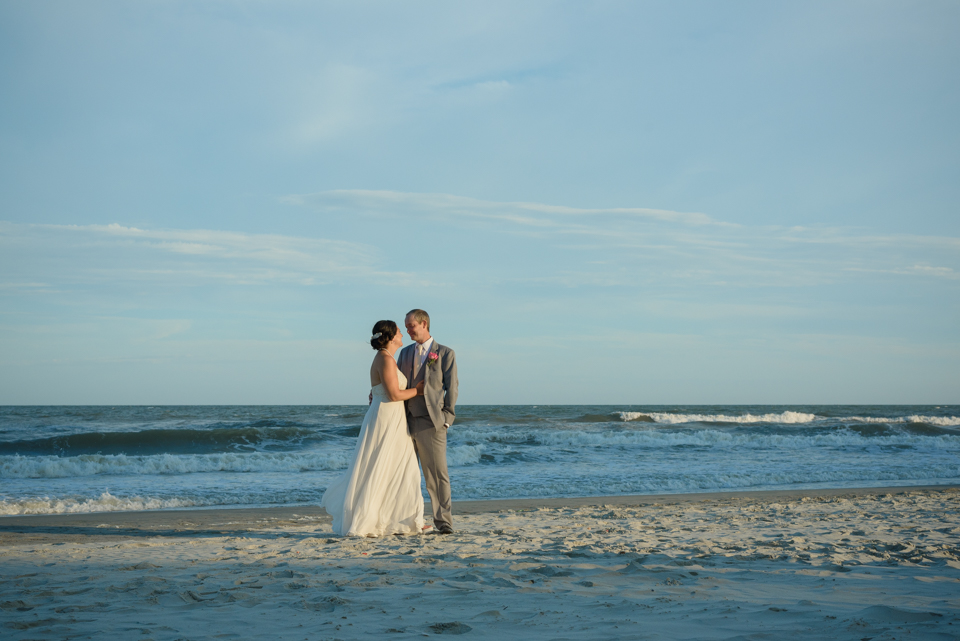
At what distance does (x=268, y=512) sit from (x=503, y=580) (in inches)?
201

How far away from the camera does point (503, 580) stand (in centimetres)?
392

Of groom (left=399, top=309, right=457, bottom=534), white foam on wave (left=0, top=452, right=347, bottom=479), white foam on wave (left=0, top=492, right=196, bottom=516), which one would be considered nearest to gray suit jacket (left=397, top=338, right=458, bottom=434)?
groom (left=399, top=309, right=457, bottom=534)

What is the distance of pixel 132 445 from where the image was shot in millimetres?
19891

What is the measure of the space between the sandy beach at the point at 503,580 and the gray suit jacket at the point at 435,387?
1.02 m

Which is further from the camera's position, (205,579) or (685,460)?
(685,460)

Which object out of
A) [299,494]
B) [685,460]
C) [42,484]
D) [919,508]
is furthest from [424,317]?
[685,460]

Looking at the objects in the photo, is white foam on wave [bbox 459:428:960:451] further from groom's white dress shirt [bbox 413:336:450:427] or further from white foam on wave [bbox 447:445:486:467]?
groom's white dress shirt [bbox 413:336:450:427]

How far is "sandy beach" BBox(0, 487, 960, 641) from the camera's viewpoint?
3021 millimetres

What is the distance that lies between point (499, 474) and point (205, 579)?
881cm

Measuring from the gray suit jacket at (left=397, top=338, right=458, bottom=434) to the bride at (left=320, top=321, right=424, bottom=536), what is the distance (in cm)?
8

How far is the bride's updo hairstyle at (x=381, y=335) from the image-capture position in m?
5.63

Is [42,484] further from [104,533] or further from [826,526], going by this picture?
[826,526]

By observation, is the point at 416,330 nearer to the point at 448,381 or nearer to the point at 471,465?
the point at 448,381

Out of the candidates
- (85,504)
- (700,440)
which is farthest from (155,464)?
(700,440)
